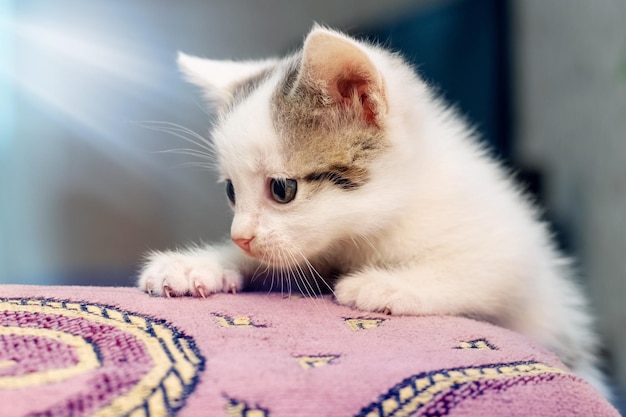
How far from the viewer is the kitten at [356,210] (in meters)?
0.96

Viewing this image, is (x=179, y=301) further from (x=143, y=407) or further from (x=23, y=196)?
(x=23, y=196)

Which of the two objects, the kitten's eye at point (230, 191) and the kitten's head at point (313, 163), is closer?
the kitten's head at point (313, 163)

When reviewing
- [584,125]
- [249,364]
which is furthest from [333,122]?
[584,125]

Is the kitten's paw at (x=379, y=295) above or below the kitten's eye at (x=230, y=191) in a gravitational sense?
below

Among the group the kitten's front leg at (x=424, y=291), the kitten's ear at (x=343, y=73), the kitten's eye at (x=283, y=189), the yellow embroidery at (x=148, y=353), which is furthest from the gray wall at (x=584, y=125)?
the yellow embroidery at (x=148, y=353)

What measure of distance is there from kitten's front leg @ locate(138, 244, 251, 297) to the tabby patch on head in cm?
21

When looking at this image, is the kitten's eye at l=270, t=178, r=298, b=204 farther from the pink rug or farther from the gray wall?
the gray wall

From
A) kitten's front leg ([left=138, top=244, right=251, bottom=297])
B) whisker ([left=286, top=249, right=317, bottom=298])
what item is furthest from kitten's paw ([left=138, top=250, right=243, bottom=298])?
whisker ([left=286, top=249, right=317, bottom=298])

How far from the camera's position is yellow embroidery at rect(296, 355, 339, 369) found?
0.62 meters

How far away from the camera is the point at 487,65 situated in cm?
251

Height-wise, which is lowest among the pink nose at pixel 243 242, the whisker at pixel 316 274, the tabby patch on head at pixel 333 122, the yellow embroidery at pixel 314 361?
the yellow embroidery at pixel 314 361

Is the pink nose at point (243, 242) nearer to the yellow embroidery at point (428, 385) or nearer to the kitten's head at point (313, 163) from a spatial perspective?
the kitten's head at point (313, 163)

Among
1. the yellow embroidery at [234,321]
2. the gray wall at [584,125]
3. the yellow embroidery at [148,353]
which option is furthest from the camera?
the gray wall at [584,125]

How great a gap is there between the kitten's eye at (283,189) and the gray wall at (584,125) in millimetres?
1301
